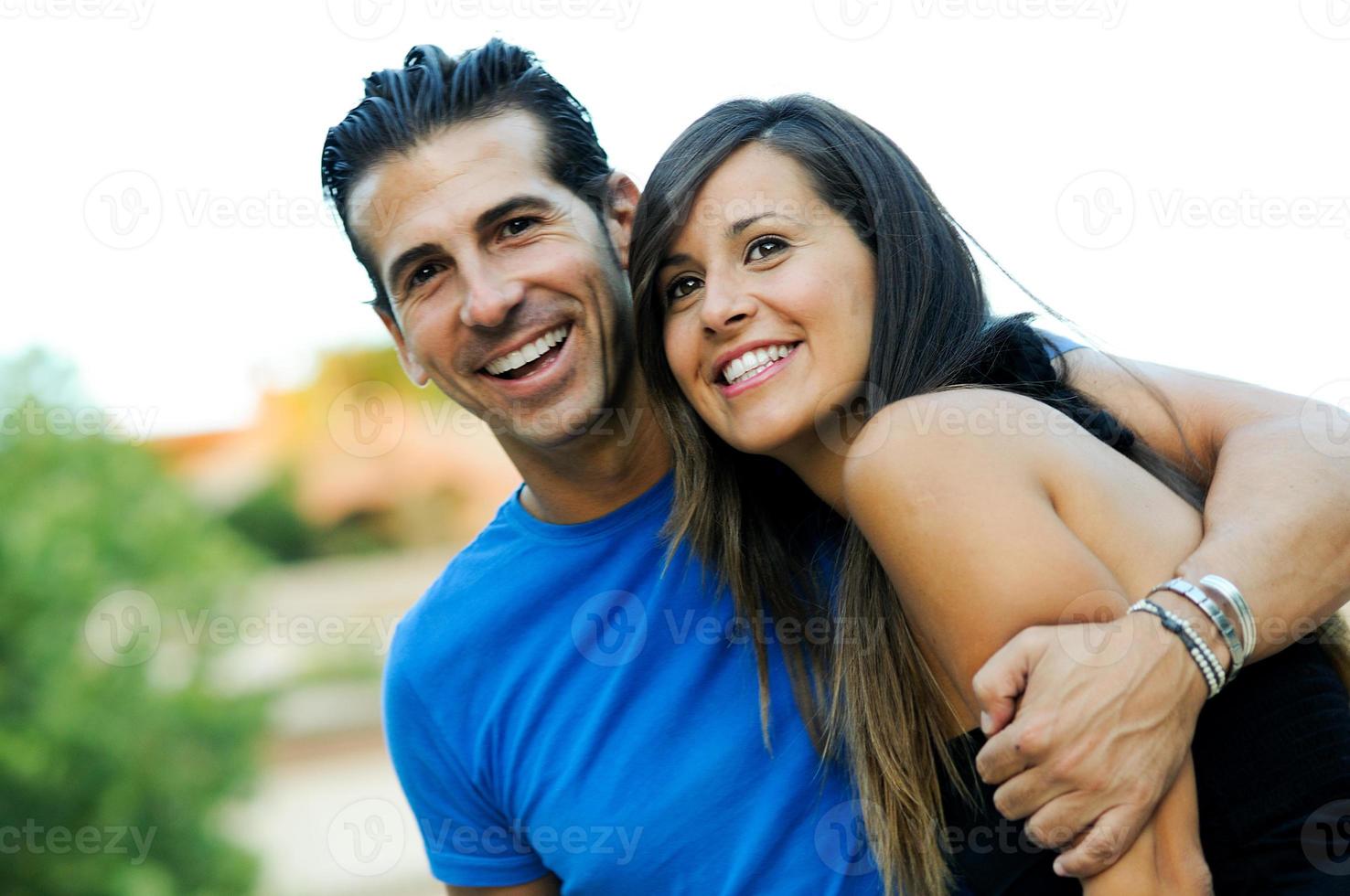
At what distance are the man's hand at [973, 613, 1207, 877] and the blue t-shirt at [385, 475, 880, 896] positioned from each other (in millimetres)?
606

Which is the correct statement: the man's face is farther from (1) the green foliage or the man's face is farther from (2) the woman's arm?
(1) the green foliage

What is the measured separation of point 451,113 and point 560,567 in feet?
3.00

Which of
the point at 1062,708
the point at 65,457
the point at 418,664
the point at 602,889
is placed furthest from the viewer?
the point at 65,457

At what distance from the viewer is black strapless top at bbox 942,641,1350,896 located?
1627 mm

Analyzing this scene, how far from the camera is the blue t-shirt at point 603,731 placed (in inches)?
83.8

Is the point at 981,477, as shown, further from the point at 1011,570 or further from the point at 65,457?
the point at 65,457

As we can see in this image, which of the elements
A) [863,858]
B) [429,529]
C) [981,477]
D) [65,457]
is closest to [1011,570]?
[981,477]

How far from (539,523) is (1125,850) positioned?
132 cm

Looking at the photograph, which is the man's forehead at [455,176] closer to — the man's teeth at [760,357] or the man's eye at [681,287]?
the man's eye at [681,287]

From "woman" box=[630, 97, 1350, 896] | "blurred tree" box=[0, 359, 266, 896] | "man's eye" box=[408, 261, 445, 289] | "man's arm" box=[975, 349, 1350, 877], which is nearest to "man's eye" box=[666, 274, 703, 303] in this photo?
"woman" box=[630, 97, 1350, 896]

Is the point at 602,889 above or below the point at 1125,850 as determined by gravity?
below

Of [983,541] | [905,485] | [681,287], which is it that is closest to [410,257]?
[681,287]

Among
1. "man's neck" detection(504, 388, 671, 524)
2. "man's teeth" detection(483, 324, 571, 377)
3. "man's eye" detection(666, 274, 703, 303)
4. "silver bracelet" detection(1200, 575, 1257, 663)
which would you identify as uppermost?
"man's eye" detection(666, 274, 703, 303)

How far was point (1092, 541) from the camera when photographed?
64.6 inches
